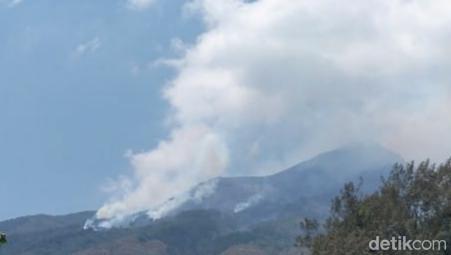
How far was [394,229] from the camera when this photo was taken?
169 ft

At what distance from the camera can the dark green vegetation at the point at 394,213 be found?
51156mm

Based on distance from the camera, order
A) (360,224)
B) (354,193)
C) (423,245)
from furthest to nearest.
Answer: (354,193) → (360,224) → (423,245)

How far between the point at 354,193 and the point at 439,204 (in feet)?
29.9

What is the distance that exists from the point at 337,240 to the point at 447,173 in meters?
9.11

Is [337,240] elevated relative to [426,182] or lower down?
lower down

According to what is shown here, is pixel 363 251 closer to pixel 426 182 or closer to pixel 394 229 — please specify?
pixel 394 229

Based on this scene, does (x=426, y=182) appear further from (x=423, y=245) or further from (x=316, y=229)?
(x=316, y=229)

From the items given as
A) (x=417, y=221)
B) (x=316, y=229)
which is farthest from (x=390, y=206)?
(x=316, y=229)

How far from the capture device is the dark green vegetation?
51.2m

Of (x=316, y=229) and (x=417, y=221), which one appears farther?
(x=316, y=229)

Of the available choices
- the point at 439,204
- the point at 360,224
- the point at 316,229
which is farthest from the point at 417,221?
the point at 316,229

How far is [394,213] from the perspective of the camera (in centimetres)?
5203

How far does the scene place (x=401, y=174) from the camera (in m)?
57.0

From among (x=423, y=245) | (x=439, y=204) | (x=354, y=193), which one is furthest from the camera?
(x=354, y=193)
